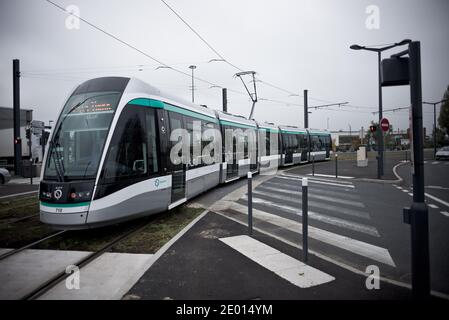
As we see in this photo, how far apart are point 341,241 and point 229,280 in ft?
10.2

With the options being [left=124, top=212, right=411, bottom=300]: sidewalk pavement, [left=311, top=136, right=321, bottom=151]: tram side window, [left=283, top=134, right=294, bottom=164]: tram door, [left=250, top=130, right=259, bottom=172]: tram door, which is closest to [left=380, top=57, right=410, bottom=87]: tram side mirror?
[left=124, top=212, right=411, bottom=300]: sidewalk pavement

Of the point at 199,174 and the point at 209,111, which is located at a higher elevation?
the point at 209,111

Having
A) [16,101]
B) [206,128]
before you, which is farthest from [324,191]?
[16,101]

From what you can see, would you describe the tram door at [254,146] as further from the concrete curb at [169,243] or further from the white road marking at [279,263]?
the white road marking at [279,263]

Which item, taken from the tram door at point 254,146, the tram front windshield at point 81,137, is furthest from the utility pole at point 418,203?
the tram door at point 254,146

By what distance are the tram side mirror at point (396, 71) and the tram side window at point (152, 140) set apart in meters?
5.08

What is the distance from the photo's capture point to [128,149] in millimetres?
6582

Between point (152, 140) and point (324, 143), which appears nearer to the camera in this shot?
point (152, 140)

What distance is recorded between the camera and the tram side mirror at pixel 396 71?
149 inches

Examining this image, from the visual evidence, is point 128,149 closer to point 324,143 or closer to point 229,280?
point 229,280

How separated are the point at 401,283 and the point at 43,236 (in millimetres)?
7020
